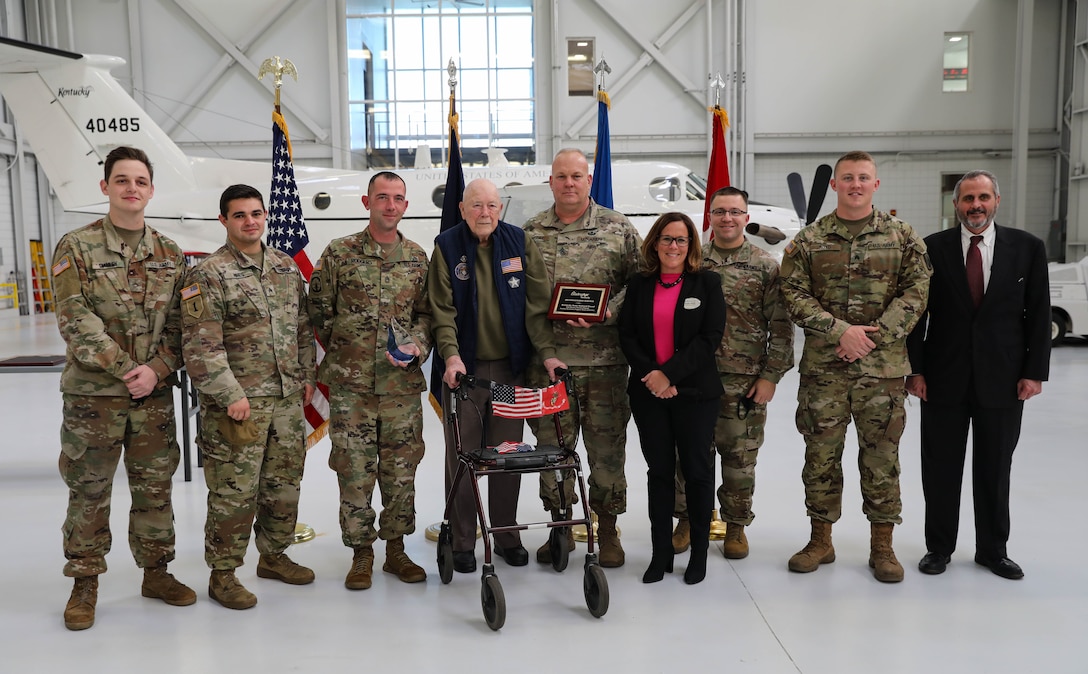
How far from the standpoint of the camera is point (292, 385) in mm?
3574

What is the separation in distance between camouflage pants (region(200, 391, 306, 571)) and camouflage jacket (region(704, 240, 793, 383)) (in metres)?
2.16

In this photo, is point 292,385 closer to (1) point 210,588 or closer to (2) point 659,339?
(1) point 210,588

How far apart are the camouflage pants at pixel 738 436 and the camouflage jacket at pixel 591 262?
1.94 feet

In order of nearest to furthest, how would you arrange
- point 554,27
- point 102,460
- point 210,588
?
1. point 102,460
2. point 210,588
3. point 554,27

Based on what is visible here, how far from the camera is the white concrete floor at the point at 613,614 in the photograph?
2.97 m

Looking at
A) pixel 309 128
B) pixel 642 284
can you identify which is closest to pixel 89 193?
pixel 309 128

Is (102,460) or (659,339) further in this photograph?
(659,339)

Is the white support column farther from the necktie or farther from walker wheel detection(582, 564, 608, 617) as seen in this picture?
walker wheel detection(582, 564, 608, 617)

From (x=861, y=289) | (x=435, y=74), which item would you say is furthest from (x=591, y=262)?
(x=435, y=74)

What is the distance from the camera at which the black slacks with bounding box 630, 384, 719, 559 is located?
361 cm

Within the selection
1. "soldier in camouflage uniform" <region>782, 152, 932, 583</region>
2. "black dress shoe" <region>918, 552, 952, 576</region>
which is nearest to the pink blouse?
"soldier in camouflage uniform" <region>782, 152, 932, 583</region>

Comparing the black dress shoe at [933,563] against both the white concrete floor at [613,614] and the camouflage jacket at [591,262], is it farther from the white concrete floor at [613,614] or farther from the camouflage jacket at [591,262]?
the camouflage jacket at [591,262]

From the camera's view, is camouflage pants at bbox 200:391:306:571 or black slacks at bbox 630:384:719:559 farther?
black slacks at bbox 630:384:719:559

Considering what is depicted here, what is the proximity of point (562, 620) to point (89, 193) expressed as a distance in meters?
10.2
